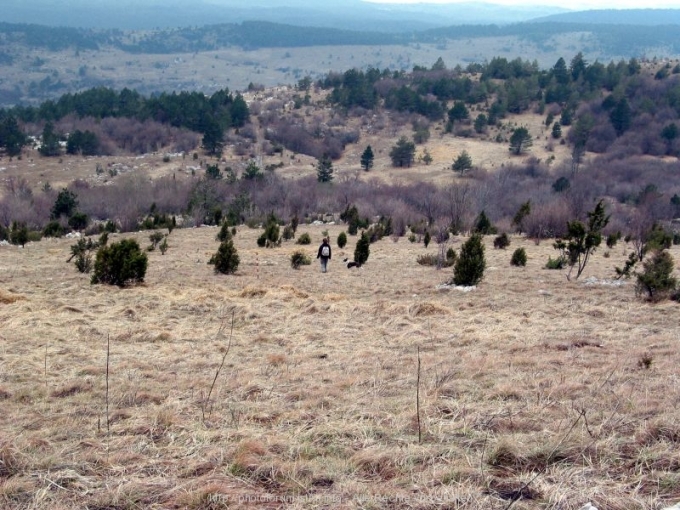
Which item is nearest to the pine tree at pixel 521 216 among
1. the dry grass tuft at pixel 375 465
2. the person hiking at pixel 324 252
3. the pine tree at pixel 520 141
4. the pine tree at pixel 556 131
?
the person hiking at pixel 324 252

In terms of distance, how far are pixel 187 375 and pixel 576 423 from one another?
4.42m

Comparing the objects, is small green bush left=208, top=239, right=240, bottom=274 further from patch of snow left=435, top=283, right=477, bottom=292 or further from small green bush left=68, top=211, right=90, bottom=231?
small green bush left=68, top=211, right=90, bottom=231

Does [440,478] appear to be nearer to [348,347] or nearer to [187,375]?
[187,375]

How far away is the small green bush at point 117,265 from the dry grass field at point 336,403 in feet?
5.92

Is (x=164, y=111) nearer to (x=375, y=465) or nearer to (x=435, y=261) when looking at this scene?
(x=435, y=261)

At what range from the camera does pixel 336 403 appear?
5.68 m

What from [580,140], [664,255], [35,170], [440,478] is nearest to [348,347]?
[440,478]

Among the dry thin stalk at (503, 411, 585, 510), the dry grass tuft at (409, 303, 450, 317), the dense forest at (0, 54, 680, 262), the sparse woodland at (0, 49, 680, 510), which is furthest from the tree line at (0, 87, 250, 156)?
the dry thin stalk at (503, 411, 585, 510)

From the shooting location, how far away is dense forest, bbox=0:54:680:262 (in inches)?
1542

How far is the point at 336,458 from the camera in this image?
169 inches

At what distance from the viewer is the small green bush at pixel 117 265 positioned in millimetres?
14234

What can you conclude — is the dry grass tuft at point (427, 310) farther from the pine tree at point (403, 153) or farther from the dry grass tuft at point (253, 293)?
the pine tree at point (403, 153)

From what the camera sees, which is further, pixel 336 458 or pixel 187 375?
pixel 187 375

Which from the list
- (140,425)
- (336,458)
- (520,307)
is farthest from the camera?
(520,307)
